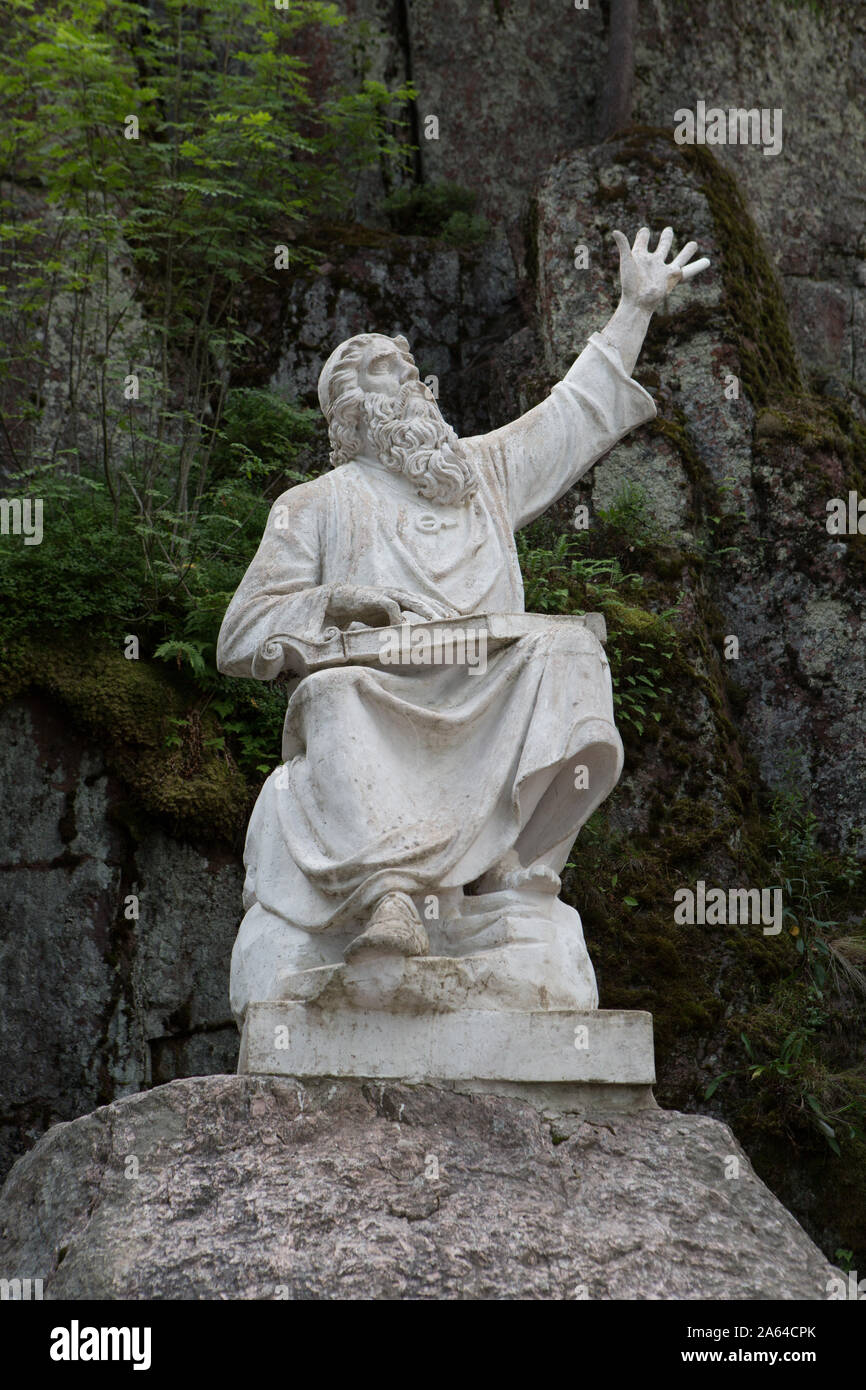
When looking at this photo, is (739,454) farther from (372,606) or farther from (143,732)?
(372,606)

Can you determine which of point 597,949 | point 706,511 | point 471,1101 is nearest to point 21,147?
point 706,511

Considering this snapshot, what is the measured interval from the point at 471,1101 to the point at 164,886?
3360 mm

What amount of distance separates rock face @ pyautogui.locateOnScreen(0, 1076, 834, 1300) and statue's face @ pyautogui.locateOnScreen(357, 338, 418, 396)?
8.96 feet

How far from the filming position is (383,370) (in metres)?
6.13

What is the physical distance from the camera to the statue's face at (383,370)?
6.10 m

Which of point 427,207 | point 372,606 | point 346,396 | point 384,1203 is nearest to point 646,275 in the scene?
point 346,396

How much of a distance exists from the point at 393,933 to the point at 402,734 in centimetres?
84

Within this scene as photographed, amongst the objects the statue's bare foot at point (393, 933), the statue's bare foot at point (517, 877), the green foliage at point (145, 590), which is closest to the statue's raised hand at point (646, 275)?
the statue's bare foot at point (517, 877)

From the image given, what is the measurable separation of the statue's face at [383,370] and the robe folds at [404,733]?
1.52 ft

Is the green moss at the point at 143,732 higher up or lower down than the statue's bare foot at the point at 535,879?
higher up

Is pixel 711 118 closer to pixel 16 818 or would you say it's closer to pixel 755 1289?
pixel 16 818

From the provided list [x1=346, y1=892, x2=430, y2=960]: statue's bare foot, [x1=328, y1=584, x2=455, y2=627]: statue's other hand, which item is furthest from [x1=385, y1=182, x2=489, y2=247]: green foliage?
[x1=346, y1=892, x2=430, y2=960]: statue's bare foot

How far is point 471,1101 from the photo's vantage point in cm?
452

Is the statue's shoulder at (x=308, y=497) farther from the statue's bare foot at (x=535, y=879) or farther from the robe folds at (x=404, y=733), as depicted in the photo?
the statue's bare foot at (x=535, y=879)
